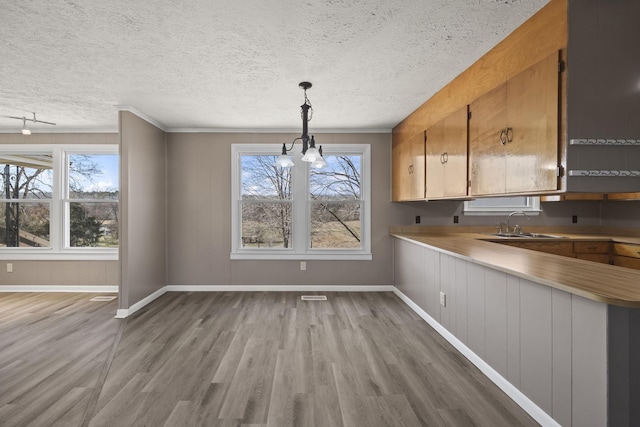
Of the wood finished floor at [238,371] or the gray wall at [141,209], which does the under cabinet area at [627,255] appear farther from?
the gray wall at [141,209]

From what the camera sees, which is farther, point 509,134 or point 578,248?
point 578,248

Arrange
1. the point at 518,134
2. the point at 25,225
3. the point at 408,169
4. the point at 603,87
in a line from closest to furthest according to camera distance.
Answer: the point at 603,87 → the point at 518,134 → the point at 408,169 → the point at 25,225

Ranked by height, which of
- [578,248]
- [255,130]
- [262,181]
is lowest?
[578,248]

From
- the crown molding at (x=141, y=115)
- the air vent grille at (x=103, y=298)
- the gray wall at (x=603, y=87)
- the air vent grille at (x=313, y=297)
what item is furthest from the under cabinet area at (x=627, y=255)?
the air vent grille at (x=103, y=298)

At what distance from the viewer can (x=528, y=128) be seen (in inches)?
76.5

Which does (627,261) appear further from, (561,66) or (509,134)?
(561,66)

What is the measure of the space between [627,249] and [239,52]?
4.55 metres

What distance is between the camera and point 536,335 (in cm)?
181

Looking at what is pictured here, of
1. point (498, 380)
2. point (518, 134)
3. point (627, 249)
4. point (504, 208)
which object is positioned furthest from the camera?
point (504, 208)

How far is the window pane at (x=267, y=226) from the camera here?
4684mm

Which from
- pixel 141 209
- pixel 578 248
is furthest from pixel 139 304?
pixel 578 248

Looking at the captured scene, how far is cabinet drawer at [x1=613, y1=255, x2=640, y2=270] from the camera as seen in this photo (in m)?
3.31

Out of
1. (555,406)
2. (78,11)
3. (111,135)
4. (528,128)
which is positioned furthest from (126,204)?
(555,406)

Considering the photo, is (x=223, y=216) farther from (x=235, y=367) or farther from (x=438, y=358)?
(x=438, y=358)
